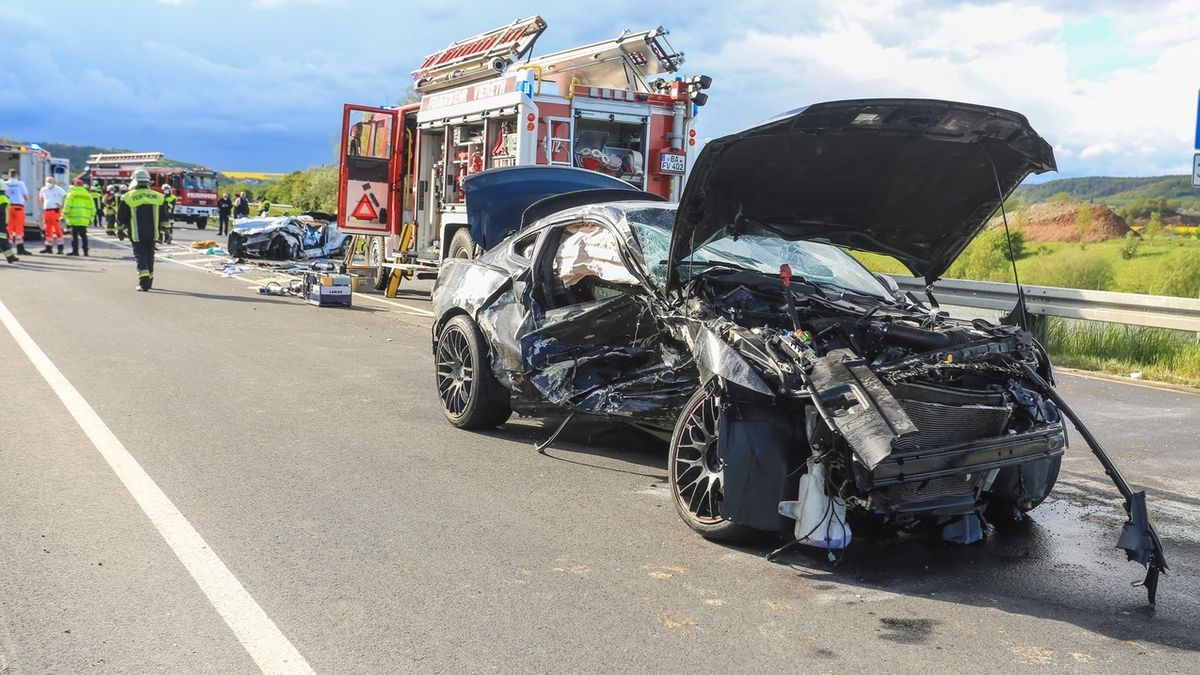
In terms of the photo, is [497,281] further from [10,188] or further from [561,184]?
[10,188]

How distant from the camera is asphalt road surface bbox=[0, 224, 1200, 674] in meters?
3.75

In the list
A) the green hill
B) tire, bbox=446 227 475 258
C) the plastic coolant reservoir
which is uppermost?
the green hill

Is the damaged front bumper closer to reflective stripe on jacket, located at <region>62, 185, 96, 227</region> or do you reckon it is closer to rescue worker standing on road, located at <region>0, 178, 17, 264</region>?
rescue worker standing on road, located at <region>0, 178, 17, 264</region>

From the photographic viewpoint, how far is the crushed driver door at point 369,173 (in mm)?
16938

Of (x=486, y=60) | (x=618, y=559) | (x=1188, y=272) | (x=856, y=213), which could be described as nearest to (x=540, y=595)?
(x=618, y=559)

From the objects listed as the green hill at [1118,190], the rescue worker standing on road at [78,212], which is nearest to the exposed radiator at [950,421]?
the rescue worker standing on road at [78,212]

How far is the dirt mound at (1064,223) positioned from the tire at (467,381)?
18854 mm

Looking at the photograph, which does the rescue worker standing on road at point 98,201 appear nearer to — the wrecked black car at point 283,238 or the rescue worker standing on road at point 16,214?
the rescue worker standing on road at point 16,214

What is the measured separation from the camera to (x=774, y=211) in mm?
5895

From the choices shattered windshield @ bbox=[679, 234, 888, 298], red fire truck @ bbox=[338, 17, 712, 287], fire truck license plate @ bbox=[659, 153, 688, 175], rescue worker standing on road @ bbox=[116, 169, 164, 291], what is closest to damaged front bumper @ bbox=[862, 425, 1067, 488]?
shattered windshield @ bbox=[679, 234, 888, 298]

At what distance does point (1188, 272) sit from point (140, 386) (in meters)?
13.3

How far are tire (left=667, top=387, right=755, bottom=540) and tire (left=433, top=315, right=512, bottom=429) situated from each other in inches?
83.1

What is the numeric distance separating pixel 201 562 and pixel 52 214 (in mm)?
22339

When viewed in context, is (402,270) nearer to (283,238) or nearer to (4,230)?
(283,238)
